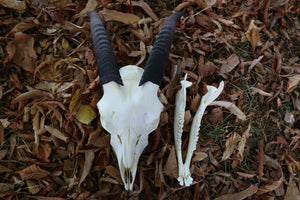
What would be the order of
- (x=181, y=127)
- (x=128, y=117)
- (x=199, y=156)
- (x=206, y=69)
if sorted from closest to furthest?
1. (x=128, y=117)
2. (x=181, y=127)
3. (x=199, y=156)
4. (x=206, y=69)

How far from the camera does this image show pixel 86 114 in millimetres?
1301

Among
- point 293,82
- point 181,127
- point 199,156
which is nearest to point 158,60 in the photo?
point 181,127

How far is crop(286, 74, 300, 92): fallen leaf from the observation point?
1588 mm

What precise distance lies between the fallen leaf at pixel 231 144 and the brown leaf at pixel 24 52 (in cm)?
136

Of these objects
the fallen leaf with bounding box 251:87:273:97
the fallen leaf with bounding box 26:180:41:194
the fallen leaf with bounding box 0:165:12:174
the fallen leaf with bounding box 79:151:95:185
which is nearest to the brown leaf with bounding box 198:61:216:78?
the fallen leaf with bounding box 251:87:273:97

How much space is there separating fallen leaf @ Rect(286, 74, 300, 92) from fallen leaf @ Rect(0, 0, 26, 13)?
1936 mm

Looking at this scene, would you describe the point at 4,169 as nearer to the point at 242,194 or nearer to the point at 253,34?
the point at 242,194

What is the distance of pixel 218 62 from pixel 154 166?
83 centimetres

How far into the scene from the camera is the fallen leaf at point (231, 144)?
4.64 feet

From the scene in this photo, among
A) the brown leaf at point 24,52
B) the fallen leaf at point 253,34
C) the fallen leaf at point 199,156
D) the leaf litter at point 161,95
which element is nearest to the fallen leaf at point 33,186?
the leaf litter at point 161,95

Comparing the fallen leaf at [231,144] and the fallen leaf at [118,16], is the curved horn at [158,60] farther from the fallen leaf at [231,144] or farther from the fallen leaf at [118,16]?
the fallen leaf at [231,144]

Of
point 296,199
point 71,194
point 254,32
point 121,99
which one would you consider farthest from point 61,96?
point 296,199

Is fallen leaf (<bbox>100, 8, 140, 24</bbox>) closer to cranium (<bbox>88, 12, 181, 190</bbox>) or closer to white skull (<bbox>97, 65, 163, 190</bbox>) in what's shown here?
cranium (<bbox>88, 12, 181, 190</bbox>)

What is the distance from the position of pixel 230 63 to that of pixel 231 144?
56cm
